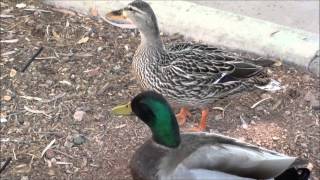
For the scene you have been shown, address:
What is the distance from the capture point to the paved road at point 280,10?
16.8ft

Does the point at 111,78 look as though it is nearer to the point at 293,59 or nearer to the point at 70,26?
the point at 70,26

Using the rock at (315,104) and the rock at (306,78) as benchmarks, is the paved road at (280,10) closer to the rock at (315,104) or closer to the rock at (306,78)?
the rock at (306,78)

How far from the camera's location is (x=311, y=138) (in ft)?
13.6

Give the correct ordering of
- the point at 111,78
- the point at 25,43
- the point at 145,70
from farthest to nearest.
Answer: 1. the point at 25,43
2. the point at 111,78
3. the point at 145,70

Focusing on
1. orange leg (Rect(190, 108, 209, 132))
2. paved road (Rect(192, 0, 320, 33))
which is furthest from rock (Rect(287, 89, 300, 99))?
paved road (Rect(192, 0, 320, 33))

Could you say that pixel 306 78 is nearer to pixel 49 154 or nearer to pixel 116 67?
pixel 116 67

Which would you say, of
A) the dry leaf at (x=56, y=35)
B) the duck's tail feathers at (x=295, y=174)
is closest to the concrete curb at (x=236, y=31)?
the dry leaf at (x=56, y=35)

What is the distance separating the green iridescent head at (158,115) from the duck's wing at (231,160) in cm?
→ 10

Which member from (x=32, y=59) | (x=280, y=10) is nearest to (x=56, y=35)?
(x=32, y=59)

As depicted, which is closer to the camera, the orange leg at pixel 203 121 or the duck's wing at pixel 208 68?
the duck's wing at pixel 208 68

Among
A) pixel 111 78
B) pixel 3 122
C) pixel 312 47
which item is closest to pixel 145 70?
pixel 111 78

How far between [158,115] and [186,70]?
2.22 ft

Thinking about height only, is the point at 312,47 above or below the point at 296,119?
above

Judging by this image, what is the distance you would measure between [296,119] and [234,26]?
3.02 feet
